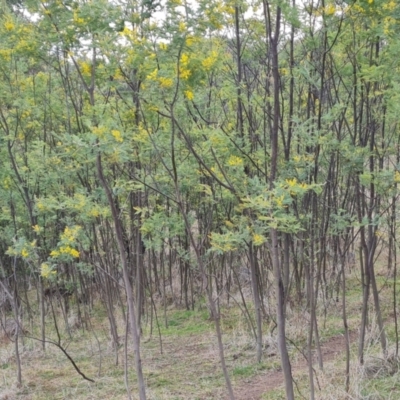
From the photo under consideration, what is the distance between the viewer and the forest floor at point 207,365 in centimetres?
467

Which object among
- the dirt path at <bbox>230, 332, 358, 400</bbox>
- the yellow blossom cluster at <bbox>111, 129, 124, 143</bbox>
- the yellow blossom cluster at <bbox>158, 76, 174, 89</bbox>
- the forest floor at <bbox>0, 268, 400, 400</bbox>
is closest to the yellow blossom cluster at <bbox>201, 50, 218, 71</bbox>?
the yellow blossom cluster at <bbox>158, 76, 174, 89</bbox>

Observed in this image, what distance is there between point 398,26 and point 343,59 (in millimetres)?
1732

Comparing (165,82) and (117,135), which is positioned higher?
(165,82)

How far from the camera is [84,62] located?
397cm

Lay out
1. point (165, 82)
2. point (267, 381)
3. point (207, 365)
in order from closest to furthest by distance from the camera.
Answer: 1. point (165, 82)
2. point (267, 381)
3. point (207, 365)

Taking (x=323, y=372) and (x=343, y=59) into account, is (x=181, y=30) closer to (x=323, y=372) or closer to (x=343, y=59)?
(x=343, y=59)

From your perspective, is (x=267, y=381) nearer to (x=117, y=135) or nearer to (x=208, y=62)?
(x=117, y=135)

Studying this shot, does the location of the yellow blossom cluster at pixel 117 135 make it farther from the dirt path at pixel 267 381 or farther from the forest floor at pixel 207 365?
the dirt path at pixel 267 381

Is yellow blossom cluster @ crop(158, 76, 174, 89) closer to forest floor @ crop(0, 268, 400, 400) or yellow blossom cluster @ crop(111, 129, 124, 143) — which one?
yellow blossom cluster @ crop(111, 129, 124, 143)

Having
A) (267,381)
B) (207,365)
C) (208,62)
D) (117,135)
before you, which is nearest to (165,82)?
(208,62)

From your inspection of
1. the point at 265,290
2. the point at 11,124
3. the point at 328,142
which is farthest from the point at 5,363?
the point at 328,142

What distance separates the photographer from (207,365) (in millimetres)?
6246

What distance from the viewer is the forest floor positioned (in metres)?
4.67

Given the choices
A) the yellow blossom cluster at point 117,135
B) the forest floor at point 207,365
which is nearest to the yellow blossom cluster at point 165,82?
the yellow blossom cluster at point 117,135
